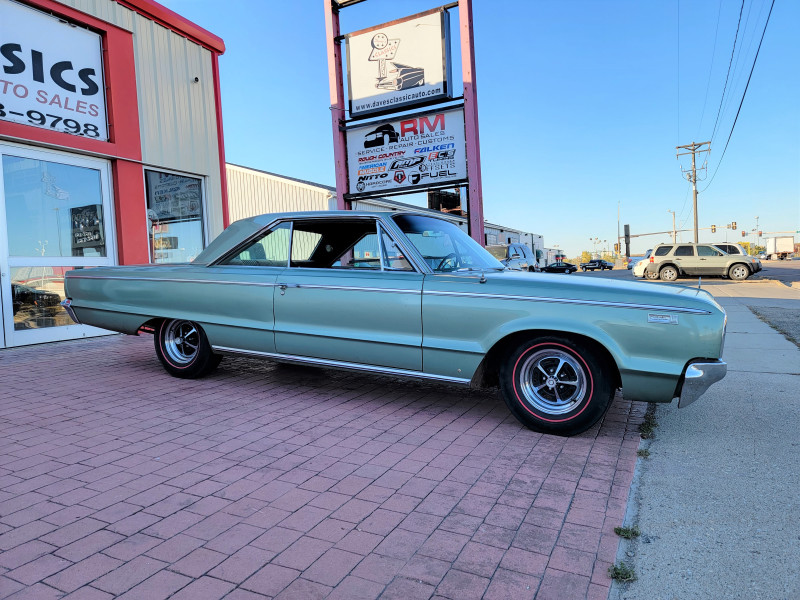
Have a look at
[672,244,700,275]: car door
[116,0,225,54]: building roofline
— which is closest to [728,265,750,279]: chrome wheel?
[672,244,700,275]: car door

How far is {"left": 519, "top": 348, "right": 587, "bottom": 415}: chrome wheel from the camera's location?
3.49 metres

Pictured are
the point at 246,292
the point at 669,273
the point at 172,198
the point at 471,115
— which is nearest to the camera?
the point at 246,292

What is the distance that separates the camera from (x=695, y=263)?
22.6 metres

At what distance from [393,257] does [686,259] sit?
22.3 metres

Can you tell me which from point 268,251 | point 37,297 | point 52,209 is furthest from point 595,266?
point 268,251

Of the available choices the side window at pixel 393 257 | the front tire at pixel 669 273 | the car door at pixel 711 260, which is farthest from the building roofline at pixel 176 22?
the car door at pixel 711 260

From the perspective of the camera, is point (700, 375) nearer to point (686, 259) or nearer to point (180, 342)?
point (180, 342)

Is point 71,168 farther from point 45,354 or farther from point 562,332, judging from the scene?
point 562,332

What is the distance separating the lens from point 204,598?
6.29ft

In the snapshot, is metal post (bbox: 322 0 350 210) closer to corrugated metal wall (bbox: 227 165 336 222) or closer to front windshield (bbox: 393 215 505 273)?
front windshield (bbox: 393 215 505 273)

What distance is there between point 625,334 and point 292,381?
10.4 feet

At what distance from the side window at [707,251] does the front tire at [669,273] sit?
1.19 metres

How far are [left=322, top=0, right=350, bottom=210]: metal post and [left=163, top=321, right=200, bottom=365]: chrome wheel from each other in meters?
4.68

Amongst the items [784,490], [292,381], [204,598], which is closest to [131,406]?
[292,381]
